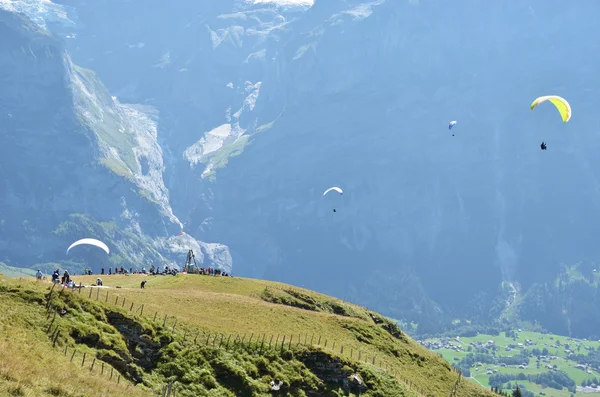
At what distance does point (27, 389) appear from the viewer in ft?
117

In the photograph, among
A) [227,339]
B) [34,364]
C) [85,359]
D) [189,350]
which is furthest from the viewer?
[227,339]

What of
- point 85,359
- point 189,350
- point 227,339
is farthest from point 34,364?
point 227,339

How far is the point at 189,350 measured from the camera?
5772cm

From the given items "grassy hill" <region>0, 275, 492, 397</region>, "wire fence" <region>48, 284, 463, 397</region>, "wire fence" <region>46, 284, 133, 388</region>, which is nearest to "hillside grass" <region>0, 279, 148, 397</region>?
"grassy hill" <region>0, 275, 492, 397</region>

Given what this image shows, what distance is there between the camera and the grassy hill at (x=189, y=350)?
141 feet

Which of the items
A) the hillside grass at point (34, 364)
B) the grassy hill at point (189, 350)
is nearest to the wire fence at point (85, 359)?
the grassy hill at point (189, 350)

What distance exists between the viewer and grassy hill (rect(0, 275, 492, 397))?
141 ft

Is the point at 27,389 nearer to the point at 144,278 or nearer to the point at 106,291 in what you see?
the point at 106,291

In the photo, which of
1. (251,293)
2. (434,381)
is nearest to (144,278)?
(251,293)

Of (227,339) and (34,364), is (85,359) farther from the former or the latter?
(227,339)

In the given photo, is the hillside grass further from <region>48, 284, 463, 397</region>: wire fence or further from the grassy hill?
<region>48, 284, 463, 397</region>: wire fence

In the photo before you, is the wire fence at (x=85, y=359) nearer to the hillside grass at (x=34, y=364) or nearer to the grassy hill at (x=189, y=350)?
the grassy hill at (x=189, y=350)

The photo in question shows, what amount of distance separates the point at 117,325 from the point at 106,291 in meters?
16.6

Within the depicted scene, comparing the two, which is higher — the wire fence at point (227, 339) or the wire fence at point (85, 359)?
the wire fence at point (227, 339)
